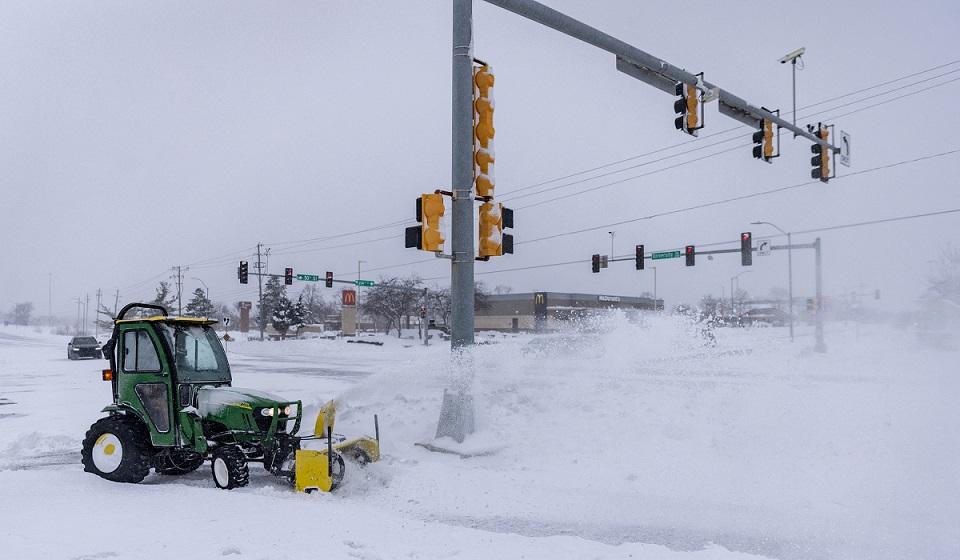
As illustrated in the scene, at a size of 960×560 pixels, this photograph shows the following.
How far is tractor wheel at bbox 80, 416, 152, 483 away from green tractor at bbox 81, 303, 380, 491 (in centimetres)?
1

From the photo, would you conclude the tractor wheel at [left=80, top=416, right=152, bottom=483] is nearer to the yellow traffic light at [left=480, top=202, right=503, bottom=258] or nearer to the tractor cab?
the tractor cab

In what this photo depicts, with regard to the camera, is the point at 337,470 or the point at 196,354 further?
the point at 196,354

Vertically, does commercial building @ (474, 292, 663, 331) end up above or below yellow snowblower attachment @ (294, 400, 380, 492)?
above

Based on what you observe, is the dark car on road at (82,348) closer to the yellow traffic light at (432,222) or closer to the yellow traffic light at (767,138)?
the yellow traffic light at (432,222)

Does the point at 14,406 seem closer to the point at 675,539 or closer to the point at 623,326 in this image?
the point at 623,326

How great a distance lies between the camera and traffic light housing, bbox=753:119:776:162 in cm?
1525

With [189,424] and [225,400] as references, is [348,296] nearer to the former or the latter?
[189,424]

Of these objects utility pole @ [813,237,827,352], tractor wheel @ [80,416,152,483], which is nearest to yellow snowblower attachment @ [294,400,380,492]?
tractor wheel @ [80,416,152,483]

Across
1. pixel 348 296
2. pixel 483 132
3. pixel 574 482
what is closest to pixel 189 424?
pixel 574 482

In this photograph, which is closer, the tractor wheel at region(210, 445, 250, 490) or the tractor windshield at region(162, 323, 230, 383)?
the tractor wheel at region(210, 445, 250, 490)

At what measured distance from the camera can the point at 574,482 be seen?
7.94 metres

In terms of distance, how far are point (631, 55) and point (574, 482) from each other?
24.3 ft

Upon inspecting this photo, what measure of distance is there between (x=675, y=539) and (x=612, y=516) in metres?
0.82

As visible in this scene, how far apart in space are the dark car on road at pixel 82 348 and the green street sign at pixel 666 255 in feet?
108
